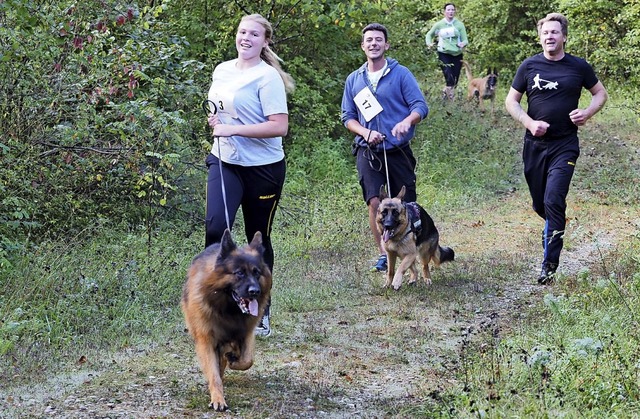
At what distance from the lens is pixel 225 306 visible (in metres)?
5.14

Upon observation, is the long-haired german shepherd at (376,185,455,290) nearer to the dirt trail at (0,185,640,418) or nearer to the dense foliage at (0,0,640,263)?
the dirt trail at (0,185,640,418)

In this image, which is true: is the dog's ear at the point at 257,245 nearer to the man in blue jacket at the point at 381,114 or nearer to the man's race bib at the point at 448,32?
the man in blue jacket at the point at 381,114

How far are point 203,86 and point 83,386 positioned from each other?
5.35 metres

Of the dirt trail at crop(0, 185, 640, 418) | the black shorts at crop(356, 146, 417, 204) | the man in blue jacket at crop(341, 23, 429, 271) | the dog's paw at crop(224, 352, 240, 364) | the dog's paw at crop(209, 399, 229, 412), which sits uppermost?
the man in blue jacket at crop(341, 23, 429, 271)

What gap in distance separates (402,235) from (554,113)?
1.73 meters

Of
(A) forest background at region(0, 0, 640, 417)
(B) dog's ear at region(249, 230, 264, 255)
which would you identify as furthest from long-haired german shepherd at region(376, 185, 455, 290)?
(B) dog's ear at region(249, 230, 264, 255)

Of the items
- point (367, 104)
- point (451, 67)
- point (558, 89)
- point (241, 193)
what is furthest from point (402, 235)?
point (451, 67)

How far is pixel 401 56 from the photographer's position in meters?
15.3

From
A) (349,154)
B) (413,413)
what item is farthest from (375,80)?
(349,154)

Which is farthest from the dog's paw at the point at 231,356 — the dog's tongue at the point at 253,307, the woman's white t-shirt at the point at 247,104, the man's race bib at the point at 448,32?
the man's race bib at the point at 448,32

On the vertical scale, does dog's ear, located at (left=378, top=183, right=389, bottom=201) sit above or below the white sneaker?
above

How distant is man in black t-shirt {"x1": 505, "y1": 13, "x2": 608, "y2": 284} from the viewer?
804 centimetres

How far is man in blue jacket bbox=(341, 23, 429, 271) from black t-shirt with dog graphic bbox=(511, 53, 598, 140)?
3.31 ft

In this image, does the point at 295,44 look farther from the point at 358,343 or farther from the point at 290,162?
the point at 358,343
